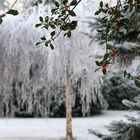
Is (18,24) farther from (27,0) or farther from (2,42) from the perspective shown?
(27,0)

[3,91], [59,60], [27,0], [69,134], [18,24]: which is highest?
[27,0]

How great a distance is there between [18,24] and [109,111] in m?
9.46

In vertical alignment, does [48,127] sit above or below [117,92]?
below

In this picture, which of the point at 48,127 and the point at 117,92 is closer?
the point at 48,127

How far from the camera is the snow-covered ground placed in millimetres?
11758

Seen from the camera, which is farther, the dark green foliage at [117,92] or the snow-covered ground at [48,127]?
the dark green foliage at [117,92]

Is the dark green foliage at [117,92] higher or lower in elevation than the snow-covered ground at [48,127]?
higher

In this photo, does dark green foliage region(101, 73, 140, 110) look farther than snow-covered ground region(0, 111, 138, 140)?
Yes

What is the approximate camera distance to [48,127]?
1410cm

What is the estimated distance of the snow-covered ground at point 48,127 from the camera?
1176cm

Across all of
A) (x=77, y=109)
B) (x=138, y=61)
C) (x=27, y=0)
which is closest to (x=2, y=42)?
(x=138, y=61)

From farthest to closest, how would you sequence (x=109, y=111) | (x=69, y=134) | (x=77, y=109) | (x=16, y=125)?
(x=109, y=111), (x=77, y=109), (x=16, y=125), (x=69, y=134)

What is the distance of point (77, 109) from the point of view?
16875mm

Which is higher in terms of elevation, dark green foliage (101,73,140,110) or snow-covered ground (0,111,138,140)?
dark green foliage (101,73,140,110)
